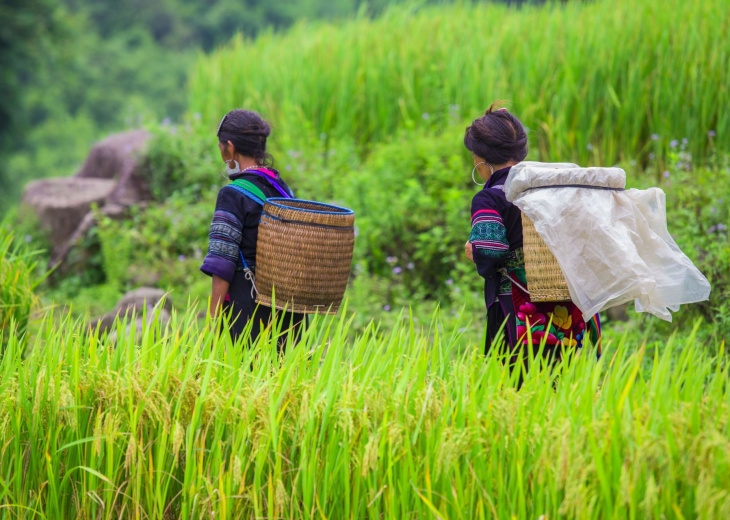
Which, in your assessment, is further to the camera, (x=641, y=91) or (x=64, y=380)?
(x=641, y=91)

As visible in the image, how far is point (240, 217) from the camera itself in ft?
8.76

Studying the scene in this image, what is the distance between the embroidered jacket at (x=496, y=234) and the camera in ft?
7.84

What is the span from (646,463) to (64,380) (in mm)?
1670

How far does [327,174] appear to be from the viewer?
589 centimetres

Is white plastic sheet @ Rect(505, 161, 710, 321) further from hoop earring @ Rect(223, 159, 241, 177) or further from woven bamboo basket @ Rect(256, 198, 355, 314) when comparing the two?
hoop earring @ Rect(223, 159, 241, 177)

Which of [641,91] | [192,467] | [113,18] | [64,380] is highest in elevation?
[113,18]

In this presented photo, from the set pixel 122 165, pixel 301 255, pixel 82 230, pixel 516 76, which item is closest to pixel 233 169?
pixel 301 255

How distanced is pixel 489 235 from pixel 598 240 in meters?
0.36

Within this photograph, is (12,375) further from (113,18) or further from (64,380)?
(113,18)

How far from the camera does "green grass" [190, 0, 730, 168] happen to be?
17.5 ft

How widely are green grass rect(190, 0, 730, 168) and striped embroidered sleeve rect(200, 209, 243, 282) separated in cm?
352

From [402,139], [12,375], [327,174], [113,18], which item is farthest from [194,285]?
[113,18]

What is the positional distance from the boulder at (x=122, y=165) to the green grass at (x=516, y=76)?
773 mm

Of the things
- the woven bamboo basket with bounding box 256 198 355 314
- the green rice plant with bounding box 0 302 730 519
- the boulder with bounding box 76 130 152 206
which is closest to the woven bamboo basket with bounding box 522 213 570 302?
the green rice plant with bounding box 0 302 730 519
